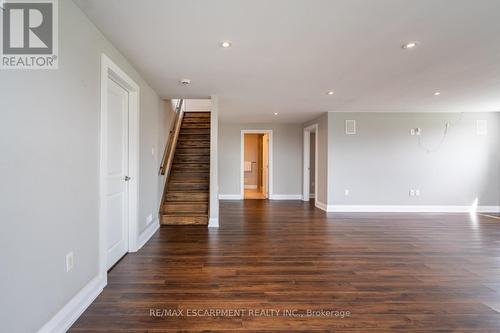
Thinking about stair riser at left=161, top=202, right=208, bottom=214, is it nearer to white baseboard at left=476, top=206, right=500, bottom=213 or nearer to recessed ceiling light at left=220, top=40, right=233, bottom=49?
recessed ceiling light at left=220, top=40, right=233, bottom=49

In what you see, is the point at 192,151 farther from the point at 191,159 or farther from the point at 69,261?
the point at 69,261

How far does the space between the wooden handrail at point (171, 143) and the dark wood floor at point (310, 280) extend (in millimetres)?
1270

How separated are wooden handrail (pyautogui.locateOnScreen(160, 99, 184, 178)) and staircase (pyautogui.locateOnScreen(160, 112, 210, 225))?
0.13 meters

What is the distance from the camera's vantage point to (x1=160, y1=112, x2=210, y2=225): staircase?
15.6 feet

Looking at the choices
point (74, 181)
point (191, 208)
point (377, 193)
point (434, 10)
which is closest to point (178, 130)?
point (191, 208)

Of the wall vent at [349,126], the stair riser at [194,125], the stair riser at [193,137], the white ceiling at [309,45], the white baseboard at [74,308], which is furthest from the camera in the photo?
the stair riser at [194,125]

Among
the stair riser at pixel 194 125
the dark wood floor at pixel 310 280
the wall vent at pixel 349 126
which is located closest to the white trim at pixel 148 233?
the dark wood floor at pixel 310 280

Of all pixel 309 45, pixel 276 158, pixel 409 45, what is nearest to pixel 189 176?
pixel 276 158

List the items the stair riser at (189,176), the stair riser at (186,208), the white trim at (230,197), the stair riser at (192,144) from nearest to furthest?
the stair riser at (186,208) < the stair riser at (189,176) < the stair riser at (192,144) < the white trim at (230,197)

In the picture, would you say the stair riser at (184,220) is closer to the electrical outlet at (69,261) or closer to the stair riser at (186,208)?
the stair riser at (186,208)

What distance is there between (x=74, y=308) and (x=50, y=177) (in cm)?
100

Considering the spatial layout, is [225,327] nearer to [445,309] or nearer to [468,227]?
[445,309]

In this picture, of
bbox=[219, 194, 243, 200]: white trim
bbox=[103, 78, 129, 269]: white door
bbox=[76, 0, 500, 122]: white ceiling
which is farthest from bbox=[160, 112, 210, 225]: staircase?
bbox=[219, 194, 243, 200]: white trim

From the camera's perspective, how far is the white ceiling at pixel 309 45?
77.3 inches
